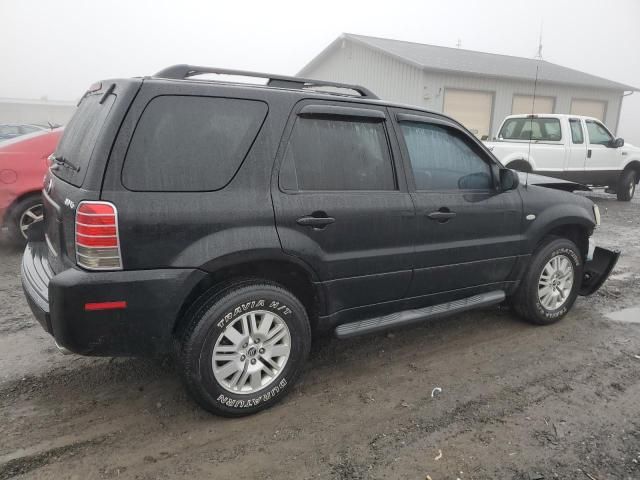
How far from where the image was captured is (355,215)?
9.84 ft

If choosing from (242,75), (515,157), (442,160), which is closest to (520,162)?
(515,157)

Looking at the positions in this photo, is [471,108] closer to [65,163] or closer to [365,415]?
[365,415]

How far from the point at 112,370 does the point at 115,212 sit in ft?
4.89

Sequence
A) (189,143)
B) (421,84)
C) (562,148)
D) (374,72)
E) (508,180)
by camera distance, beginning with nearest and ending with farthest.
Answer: (189,143)
(508,180)
(562,148)
(421,84)
(374,72)

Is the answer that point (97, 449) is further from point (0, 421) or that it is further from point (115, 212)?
point (115, 212)

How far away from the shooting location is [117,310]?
241 centimetres

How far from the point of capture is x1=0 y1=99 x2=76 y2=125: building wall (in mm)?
53188

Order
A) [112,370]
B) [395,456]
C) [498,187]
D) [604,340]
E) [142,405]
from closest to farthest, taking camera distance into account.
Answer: [395,456] → [142,405] → [112,370] → [498,187] → [604,340]

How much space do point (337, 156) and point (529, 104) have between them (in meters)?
18.0

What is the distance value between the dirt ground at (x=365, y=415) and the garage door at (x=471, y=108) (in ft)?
46.1

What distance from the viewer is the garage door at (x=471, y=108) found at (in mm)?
16875

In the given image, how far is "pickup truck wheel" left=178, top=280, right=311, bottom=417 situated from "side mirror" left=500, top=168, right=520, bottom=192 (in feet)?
6.27

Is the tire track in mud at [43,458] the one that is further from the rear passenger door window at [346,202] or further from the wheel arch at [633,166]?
the wheel arch at [633,166]

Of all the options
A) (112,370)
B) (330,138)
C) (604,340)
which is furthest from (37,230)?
(604,340)
